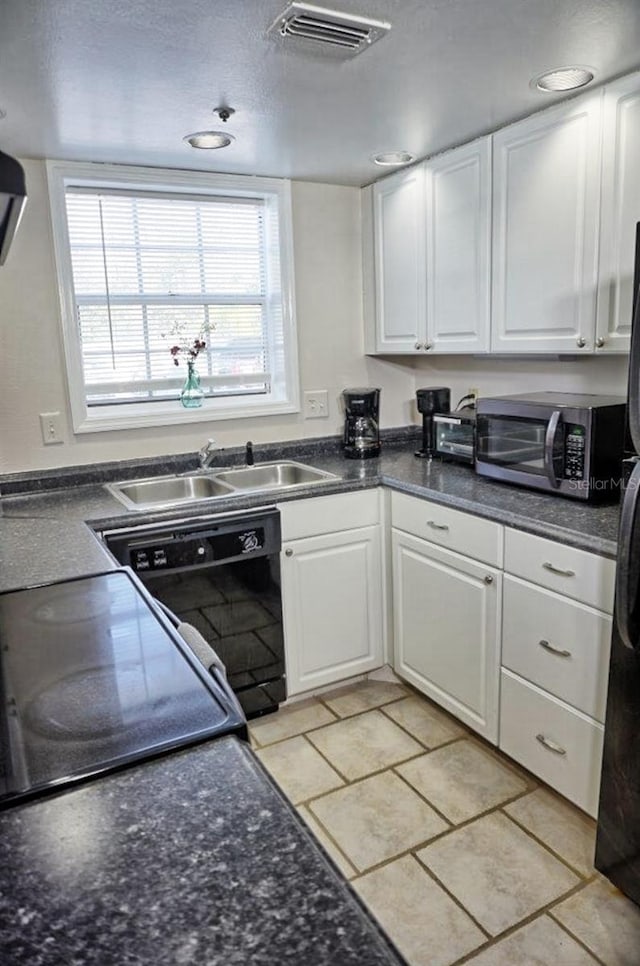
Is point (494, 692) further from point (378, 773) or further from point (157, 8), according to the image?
point (157, 8)

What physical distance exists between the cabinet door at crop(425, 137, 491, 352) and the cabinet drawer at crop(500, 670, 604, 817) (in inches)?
49.9

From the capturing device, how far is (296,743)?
2.47m

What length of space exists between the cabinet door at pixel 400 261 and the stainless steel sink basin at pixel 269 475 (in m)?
0.70

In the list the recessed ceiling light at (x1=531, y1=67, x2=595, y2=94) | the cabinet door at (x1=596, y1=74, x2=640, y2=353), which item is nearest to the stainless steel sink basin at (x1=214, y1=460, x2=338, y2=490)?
the cabinet door at (x1=596, y1=74, x2=640, y2=353)

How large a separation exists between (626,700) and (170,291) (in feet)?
7.65

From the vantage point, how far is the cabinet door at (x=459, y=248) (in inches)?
95.2

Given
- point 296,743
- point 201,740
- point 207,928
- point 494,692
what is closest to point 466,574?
point 494,692

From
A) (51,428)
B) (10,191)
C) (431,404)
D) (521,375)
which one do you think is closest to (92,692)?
(10,191)

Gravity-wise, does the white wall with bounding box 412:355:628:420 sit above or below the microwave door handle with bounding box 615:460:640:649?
Result: above

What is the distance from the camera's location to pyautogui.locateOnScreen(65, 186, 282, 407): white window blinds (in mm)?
2717

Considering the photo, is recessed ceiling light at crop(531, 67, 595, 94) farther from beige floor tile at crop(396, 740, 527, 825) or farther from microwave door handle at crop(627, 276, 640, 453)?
beige floor tile at crop(396, 740, 527, 825)

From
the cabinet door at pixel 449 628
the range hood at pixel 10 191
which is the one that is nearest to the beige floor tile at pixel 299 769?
the cabinet door at pixel 449 628

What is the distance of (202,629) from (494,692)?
1.05m

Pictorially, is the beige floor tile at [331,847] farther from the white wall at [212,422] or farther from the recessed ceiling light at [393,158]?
the recessed ceiling light at [393,158]
